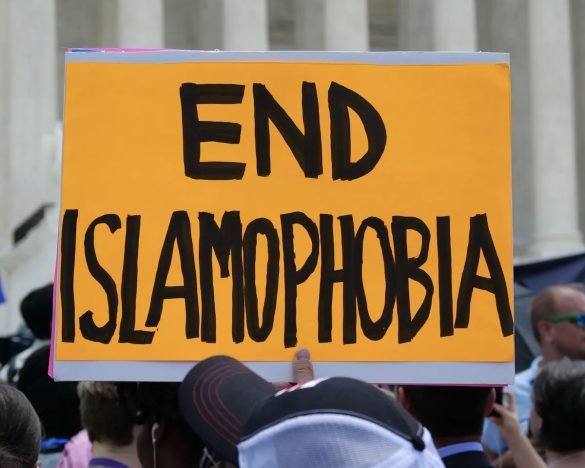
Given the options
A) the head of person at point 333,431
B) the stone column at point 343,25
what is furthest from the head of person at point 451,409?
the stone column at point 343,25

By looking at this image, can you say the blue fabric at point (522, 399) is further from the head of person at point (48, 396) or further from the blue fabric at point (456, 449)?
the blue fabric at point (456, 449)

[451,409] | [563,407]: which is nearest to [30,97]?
[563,407]

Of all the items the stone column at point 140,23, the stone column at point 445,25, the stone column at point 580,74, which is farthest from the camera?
the stone column at point 580,74

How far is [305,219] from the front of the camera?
6.32 metres

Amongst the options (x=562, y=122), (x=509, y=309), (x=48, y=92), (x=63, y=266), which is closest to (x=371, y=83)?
(x=509, y=309)

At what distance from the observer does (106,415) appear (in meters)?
Answer: 7.67

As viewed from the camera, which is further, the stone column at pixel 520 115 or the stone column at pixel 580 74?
the stone column at pixel 580 74

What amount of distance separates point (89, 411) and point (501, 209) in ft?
9.20

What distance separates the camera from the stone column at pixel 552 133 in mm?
49312

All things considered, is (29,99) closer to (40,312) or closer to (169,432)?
(40,312)

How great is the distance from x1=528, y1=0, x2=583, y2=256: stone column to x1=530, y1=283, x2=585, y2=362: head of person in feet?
126

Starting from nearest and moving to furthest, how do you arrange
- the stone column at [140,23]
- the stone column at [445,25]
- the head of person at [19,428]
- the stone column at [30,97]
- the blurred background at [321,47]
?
the head of person at [19,428] → the stone column at [30,97] → the blurred background at [321,47] → the stone column at [140,23] → the stone column at [445,25]

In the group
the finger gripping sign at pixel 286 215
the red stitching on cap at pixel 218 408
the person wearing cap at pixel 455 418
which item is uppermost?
the finger gripping sign at pixel 286 215

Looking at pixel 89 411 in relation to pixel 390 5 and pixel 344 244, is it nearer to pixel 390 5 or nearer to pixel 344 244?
pixel 344 244
